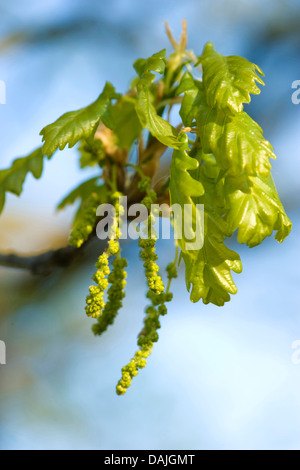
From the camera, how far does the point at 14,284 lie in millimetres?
2492

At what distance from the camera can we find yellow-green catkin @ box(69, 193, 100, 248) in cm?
125

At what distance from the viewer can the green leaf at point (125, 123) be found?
147 centimetres

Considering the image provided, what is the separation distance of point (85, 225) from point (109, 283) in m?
0.19

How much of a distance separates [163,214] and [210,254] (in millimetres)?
409

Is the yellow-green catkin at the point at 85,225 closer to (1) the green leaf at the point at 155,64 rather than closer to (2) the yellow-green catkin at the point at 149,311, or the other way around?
(2) the yellow-green catkin at the point at 149,311

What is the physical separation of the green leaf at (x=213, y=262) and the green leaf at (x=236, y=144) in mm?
99

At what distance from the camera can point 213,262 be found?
1.04 metres

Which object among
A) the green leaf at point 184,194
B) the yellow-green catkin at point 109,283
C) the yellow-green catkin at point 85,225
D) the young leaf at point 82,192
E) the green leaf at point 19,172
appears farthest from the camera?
the young leaf at point 82,192

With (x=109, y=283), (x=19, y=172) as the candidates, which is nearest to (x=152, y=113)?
(x=109, y=283)

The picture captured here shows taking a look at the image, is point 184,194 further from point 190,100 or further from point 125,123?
point 125,123

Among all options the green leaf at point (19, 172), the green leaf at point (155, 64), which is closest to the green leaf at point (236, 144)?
the green leaf at point (155, 64)

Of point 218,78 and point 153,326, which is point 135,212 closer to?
point 153,326

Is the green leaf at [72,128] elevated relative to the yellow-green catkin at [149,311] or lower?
elevated

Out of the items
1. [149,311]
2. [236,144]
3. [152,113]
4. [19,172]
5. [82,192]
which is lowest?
[149,311]
